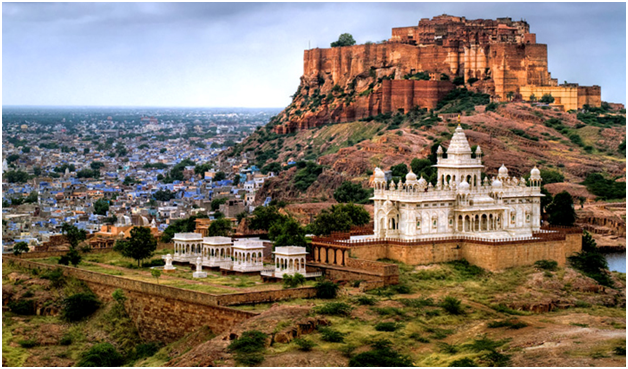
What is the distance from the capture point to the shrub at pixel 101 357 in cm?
4053

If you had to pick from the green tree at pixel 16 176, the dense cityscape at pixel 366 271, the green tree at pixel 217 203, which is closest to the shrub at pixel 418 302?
the dense cityscape at pixel 366 271

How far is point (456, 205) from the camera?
48.3 m

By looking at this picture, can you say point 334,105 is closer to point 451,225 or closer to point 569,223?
point 569,223

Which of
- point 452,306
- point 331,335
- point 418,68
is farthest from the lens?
point 418,68

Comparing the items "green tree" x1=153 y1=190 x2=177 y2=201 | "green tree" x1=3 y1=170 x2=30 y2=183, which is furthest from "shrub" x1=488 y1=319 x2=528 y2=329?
"green tree" x1=3 y1=170 x2=30 y2=183

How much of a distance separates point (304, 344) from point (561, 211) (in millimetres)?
24845

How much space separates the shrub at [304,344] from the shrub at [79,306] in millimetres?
11055

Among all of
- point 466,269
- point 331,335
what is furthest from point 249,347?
point 466,269

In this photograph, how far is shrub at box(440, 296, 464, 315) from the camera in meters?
41.6

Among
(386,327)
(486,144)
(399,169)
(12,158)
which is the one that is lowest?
(386,327)

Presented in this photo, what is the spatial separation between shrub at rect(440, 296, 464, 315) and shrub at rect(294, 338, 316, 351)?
6.23 metres

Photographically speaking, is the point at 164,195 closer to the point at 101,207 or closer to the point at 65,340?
the point at 101,207

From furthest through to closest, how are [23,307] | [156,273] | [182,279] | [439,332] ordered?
1. [23,307]
2. [182,279]
3. [156,273]
4. [439,332]

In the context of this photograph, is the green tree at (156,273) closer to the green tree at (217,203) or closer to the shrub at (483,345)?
the shrub at (483,345)
